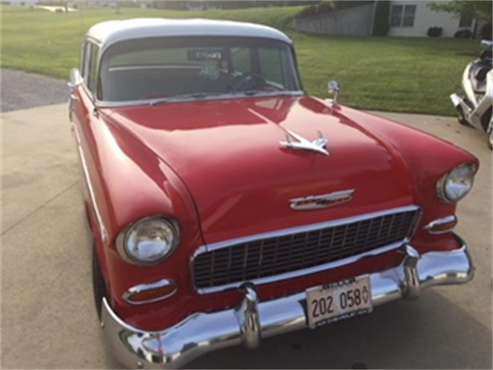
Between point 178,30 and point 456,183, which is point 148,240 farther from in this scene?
point 178,30

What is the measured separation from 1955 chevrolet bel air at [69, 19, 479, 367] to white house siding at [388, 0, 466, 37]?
2790cm

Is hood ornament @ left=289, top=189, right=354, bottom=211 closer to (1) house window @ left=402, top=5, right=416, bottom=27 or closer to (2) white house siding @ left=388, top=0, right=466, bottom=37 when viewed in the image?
(2) white house siding @ left=388, top=0, right=466, bottom=37

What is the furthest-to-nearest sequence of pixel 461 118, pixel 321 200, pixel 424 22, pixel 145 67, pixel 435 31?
pixel 424 22, pixel 435 31, pixel 461 118, pixel 145 67, pixel 321 200

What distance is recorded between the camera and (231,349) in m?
2.72

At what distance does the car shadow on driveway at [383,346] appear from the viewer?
2633mm

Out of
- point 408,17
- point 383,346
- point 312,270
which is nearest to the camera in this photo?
point 312,270

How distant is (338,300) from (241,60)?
6.81 ft

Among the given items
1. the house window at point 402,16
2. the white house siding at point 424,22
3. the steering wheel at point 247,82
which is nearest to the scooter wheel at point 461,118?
the steering wheel at point 247,82

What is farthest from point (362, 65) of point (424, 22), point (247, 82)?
point (424, 22)

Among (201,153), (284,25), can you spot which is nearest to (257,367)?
(201,153)

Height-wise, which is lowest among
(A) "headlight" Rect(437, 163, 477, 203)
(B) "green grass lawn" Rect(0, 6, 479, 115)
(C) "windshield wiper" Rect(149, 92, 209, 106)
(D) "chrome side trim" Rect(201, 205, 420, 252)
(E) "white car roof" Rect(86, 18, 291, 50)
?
A: (B) "green grass lawn" Rect(0, 6, 479, 115)

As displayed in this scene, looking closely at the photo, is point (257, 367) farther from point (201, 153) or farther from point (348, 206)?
point (201, 153)

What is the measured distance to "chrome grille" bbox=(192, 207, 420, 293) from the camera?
7.23 feet

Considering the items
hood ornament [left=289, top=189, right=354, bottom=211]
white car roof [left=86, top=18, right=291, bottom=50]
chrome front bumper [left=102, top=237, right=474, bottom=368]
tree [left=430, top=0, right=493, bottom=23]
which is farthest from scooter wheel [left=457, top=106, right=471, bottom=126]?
tree [left=430, top=0, right=493, bottom=23]
